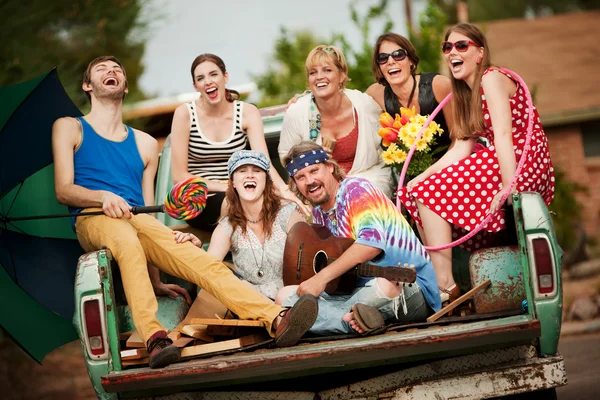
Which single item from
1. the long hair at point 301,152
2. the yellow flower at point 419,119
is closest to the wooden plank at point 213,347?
the long hair at point 301,152

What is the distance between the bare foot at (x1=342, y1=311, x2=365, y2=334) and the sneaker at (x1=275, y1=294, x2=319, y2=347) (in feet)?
0.80

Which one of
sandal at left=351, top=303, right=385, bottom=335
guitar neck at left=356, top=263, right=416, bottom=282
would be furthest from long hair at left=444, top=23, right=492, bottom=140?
sandal at left=351, top=303, right=385, bottom=335

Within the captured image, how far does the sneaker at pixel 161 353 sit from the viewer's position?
13.5 ft

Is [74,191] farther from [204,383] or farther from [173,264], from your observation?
[204,383]

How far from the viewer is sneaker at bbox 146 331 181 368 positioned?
162 inches

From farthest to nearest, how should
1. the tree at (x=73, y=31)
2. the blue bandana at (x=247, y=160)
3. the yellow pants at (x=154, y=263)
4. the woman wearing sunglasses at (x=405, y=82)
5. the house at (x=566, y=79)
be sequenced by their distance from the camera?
1. the house at (x=566, y=79)
2. the tree at (x=73, y=31)
3. the woman wearing sunglasses at (x=405, y=82)
4. the blue bandana at (x=247, y=160)
5. the yellow pants at (x=154, y=263)

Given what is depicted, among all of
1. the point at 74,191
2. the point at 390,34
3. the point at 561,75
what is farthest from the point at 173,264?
the point at 561,75

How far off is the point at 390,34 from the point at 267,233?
165 cm

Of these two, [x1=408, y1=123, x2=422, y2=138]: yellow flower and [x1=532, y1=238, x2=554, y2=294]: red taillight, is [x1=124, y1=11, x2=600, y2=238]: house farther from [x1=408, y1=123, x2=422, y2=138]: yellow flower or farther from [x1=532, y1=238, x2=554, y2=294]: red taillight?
[x1=532, y1=238, x2=554, y2=294]: red taillight

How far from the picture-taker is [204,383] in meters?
4.04

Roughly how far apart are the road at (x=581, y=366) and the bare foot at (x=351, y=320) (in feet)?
8.59

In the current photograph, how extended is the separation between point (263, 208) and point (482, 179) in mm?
1265

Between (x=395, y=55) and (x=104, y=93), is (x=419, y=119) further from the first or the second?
(x=104, y=93)

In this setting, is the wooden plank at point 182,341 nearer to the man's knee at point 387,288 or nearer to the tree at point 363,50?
the man's knee at point 387,288
